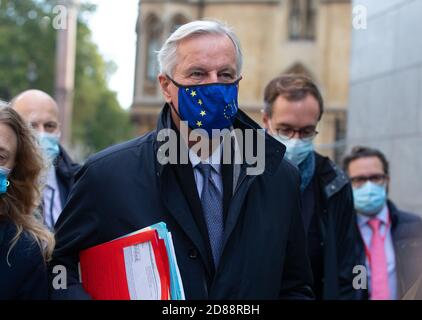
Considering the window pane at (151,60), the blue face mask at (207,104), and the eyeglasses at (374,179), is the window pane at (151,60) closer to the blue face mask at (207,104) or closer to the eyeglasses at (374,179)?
the eyeglasses at (374,179)

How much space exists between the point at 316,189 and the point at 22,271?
193 centimetres

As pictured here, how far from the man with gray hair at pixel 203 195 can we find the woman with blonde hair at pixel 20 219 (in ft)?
0.30

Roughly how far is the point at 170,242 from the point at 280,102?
64.4 inches

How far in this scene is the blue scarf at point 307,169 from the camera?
4.05 metres

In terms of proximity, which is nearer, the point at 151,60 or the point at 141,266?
the point at 141,266

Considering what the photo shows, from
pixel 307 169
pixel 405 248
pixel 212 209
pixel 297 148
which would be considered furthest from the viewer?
pixel 405 248

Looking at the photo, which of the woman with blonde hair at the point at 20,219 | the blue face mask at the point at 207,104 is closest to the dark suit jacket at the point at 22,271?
the woman with blonde hair at the point at 20,219

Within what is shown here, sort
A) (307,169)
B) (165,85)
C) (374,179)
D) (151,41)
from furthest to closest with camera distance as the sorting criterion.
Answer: (151,41) → (374,179) → (307,169) → (165,85)

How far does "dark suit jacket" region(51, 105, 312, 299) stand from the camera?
2.64 metres

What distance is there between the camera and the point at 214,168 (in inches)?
112

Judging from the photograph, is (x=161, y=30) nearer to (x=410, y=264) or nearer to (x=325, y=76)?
(x=325, y=76)

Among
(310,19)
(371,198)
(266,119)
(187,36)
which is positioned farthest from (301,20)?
(187,36)

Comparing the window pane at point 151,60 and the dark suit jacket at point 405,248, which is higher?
the window pane at point 151,60

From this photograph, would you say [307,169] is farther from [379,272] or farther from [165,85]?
[165,85]
